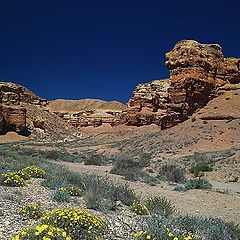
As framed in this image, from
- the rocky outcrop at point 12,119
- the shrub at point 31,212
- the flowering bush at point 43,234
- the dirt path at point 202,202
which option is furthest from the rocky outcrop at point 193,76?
the flowering bush at point 43,234

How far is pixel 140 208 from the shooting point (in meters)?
8.36

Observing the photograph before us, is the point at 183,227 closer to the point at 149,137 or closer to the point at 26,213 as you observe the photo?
the point at 26,213

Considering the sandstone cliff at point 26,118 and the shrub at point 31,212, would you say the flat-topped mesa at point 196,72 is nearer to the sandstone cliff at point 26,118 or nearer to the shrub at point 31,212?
the sandstone cliff at point 26,118

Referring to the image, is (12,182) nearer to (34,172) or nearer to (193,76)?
(34,172)

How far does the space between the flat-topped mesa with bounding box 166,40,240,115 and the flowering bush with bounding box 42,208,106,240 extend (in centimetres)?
4107

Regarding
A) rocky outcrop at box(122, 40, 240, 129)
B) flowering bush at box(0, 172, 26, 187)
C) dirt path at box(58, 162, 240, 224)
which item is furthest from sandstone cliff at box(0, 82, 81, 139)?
flowering bush at box(0, 172, 26, 187)

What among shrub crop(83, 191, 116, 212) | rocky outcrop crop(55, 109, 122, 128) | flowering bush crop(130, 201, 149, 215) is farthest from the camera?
rocky outcrop crop(55, 109, 122, 128)

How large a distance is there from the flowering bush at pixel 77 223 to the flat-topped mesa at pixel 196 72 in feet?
135

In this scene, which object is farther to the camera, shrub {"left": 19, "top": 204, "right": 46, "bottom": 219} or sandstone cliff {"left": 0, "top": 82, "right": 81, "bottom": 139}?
sandstone cliff {"left": 0, "top": 82, "right": 81, "bottom": 139}

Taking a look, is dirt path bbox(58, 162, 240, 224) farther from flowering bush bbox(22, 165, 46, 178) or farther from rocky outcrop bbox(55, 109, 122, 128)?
rocky outcrop bbox(55, 109, 122, 128)

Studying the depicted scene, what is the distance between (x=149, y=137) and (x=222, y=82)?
46.7 feet

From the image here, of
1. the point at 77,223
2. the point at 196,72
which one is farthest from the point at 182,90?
the point at 77,223

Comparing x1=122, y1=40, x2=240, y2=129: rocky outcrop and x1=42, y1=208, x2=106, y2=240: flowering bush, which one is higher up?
x1=122, y1=40, x2=240, y2=129: rocky outcrop

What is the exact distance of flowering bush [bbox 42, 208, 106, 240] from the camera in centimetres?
561
